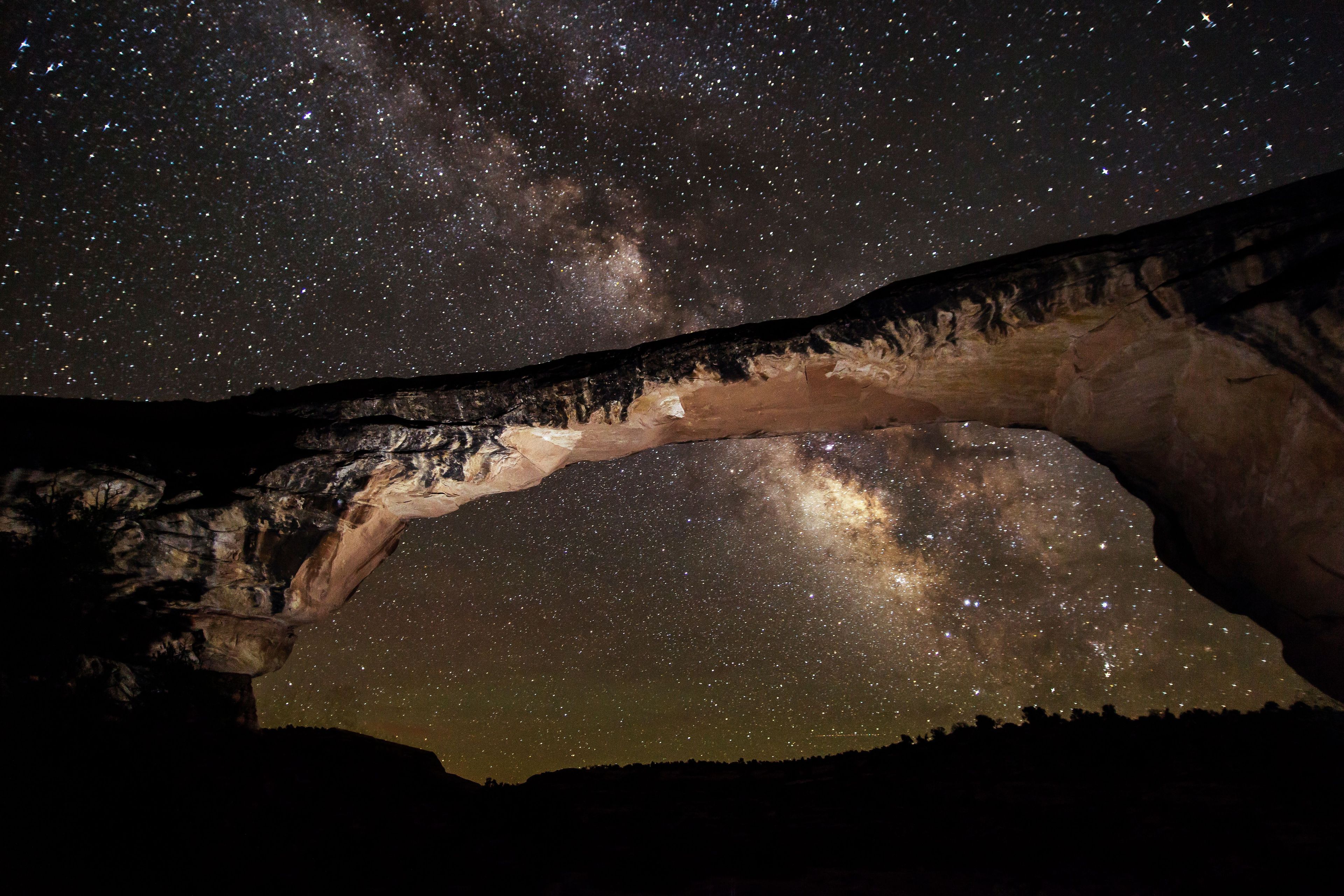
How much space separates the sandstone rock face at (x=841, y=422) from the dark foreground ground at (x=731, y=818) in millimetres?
2283

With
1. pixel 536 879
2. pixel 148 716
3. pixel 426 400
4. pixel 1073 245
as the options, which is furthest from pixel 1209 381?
A: pixel 148 716

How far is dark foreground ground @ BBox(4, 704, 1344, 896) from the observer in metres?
4.41

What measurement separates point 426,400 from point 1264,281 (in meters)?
11.4

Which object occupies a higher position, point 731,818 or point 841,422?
point 841,422

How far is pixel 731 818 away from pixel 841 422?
6.41m

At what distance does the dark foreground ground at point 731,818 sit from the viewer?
4.41 meters

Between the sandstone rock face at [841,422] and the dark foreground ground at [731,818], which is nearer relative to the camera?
the dark foreground ground at [731,818]

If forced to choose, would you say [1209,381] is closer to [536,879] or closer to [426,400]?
[536,879]

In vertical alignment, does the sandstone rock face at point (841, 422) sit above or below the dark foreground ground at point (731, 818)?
above

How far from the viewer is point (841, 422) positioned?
9.96m

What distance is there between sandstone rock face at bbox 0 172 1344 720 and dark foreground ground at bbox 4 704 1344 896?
2283mm

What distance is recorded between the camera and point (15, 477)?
7.74m

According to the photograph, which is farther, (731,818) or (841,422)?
(841,422)

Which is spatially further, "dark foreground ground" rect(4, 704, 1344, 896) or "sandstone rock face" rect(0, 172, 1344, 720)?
"sandstone rock face" rect(0, 172, 1344, 720)
